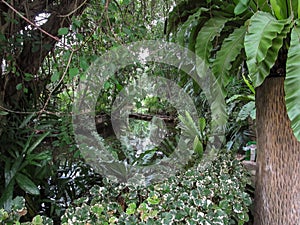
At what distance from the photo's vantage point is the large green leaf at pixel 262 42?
0.88 meters

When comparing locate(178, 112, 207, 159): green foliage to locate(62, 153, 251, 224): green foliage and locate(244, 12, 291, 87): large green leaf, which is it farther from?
locate(244, 12, 291, 87): large green leaf

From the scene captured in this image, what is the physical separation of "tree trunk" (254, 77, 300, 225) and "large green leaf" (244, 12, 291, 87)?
291mm

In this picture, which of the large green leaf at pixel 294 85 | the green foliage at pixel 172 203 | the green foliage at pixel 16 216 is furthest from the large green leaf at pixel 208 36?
the green foliage at pixel 16 216

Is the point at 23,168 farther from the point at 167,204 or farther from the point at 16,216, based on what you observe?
the point at 167,204

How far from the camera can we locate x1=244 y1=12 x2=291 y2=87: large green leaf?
884 millimetres

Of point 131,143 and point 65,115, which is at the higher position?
point 65,115

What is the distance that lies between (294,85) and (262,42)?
17 cm

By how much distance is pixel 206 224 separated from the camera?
984mm

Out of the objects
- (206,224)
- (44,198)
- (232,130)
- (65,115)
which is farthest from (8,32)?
(232,130)

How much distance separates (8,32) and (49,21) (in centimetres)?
24

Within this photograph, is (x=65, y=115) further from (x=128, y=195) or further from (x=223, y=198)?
(x=223, y=198)

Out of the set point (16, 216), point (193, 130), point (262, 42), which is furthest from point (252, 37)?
point (193, 130)

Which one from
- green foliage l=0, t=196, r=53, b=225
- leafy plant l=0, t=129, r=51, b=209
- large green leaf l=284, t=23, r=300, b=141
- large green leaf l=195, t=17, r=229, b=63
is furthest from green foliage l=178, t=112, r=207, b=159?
green foliage l=0, t=196, r=53, b=225

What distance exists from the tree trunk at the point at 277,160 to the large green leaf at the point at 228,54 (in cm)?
28
